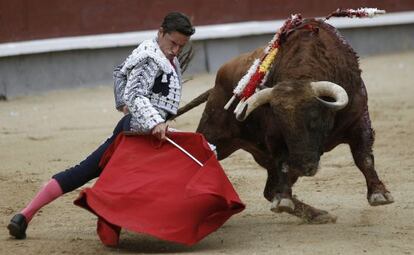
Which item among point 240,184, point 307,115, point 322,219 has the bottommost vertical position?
point 240,184

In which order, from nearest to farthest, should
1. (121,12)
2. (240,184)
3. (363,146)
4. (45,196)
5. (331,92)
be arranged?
(45,196)
(331,92)
(363,146)
(240,184)
(121,12)

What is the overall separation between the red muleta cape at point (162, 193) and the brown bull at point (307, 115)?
0.39m

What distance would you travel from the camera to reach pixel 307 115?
432 centimetres

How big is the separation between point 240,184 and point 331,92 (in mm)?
1597

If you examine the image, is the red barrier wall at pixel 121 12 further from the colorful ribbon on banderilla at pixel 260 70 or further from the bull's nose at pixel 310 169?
the bull's nose at pixel 310 169

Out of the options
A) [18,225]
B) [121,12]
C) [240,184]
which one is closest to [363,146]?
[240,184]

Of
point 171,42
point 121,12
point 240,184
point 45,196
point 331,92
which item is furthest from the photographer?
point 121,12

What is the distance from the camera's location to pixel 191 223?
4000 mm

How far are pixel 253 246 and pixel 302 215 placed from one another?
579 millimetres

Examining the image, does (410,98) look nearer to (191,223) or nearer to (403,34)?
(403,34)

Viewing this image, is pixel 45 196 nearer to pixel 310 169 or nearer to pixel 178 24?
pixel 178 24

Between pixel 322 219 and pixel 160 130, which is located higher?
pixel 160 130

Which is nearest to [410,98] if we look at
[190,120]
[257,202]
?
[190,120]

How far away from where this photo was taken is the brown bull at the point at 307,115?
4324 millimetres
